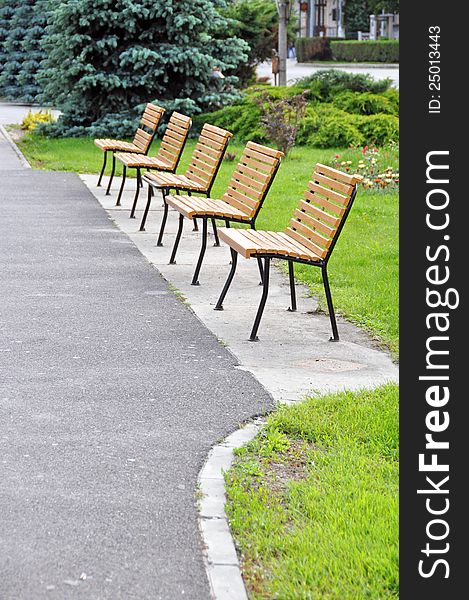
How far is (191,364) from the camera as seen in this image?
22.6ft

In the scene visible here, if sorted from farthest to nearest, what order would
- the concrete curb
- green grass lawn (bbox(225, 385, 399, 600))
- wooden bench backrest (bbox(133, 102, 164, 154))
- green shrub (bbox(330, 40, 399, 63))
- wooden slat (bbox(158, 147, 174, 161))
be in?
1. green shrub (bbox(330, 40, 399, 63))
2. the concrete curb
3. wooden bench backrest (bbox(133, 102, 164, 154))
4. wooden slat (bbox(158, 147, 174, 161))
5. green grass lawn (bbox(225, 385, 399, 600))

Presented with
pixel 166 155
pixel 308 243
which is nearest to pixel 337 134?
pixel 166 155

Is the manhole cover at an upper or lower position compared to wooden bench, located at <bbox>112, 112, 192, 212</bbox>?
lower

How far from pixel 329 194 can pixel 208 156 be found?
338 centimetres

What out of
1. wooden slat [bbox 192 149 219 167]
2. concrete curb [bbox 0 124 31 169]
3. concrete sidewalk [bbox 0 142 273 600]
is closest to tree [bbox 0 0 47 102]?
concrete curb [bbox 0 124 31 169]

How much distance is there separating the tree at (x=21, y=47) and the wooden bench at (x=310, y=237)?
2467 centimetres

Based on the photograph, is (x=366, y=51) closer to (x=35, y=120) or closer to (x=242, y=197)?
(x=35, y=120)

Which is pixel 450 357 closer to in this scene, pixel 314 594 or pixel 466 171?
pixel 466 171

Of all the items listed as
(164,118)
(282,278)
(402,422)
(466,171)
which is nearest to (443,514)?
(402,422)

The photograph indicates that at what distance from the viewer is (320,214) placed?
7.74 metres

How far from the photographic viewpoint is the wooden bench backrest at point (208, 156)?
34.4ft

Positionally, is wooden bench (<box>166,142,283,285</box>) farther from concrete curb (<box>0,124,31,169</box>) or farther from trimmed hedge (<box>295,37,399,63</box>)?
trimmed hedge (<box>295,37,399,63</box>)

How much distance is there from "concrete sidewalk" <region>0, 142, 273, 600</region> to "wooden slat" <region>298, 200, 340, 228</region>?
3.49ft

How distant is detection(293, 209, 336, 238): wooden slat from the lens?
24.7 ft
